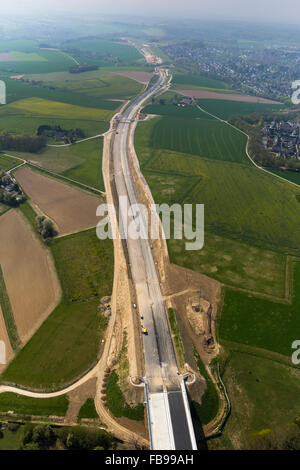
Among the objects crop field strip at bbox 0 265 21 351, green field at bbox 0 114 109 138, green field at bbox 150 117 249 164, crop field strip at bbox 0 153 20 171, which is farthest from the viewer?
green field at bbox 0 114 109 138

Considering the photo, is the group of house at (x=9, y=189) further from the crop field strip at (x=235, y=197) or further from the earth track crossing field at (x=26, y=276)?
the crop field strip at (x=235, y=197)

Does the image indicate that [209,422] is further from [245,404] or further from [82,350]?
[82,350]

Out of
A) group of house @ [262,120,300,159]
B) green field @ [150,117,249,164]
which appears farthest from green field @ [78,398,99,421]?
group of house @ [262,120,300,159]

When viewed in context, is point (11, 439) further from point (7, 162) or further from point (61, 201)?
Answer: point (7, 162)

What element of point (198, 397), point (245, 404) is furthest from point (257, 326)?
point (198, 397)

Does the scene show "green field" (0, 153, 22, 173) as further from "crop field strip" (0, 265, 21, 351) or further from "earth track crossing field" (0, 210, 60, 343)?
"crop field strip" (0, 265, 21, 351)

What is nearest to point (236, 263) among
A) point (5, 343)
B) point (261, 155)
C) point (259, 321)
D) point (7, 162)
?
point (259, 321)
